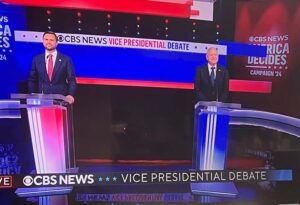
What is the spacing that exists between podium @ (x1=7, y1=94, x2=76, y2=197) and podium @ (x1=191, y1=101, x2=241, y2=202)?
2.73 ft

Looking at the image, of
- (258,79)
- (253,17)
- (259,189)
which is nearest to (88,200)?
(259,189)

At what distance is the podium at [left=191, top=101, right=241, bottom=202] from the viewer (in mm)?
2219

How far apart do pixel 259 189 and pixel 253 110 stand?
58 centimetres

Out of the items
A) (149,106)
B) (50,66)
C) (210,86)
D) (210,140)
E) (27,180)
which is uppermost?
(50,66)

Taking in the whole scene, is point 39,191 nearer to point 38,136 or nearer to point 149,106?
point 38,136

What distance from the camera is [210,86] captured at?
2.25 metres

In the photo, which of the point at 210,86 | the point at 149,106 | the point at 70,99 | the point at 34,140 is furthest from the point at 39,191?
the point at 210,86

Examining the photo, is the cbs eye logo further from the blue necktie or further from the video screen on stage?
the blue necktie

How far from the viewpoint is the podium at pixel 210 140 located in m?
2.22

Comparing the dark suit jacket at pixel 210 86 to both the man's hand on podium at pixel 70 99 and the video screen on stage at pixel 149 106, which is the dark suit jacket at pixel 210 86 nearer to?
the video screen on stage at pixel 149 106

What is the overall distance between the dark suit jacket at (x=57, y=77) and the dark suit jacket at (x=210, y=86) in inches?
32.5

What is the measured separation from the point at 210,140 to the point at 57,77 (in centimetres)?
109

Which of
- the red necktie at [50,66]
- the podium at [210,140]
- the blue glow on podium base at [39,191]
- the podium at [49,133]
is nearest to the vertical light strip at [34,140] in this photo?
the podium at [49,133]

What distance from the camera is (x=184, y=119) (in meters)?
2.20
